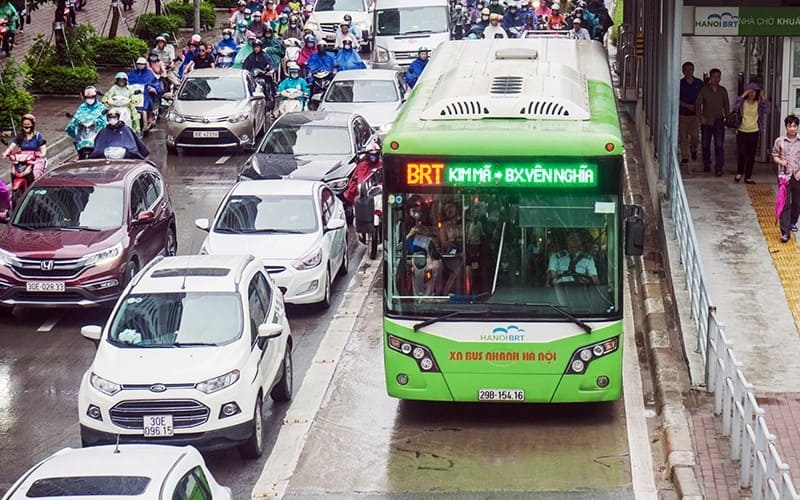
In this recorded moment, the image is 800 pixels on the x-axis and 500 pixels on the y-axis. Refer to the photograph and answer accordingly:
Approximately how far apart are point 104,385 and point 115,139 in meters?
11.5

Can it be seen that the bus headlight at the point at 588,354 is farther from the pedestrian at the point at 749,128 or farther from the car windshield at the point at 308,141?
the car windshield at the point at 308,141

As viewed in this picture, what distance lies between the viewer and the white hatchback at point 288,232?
770 inches

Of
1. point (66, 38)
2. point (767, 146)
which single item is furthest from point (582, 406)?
point (66, 38)

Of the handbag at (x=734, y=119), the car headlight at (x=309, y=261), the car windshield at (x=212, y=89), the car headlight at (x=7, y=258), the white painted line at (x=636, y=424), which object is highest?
the handbag at (x=734, y=119)

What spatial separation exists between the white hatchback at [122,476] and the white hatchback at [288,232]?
8.90m

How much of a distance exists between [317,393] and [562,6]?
33.6m

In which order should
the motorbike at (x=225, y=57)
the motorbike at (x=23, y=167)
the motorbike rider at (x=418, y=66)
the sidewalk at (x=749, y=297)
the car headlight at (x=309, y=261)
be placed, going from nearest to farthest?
1. the sidewalk at (x=749, y=297)
2. the car headlight at (x=309, y=261)
3. the motorbike at (x=23, y=167)
4. the motorbike rider at (x=418, y=66)
5. the motorbike at (x=225, y=57)

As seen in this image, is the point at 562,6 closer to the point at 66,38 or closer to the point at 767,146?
the point at 66,38

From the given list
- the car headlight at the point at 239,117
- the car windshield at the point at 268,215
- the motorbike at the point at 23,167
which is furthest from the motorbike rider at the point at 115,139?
the car headlight at the point at 239,117

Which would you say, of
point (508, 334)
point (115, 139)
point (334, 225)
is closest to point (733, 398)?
point (508, 334)

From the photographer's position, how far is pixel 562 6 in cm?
4834

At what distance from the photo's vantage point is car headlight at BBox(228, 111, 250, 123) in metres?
30.5

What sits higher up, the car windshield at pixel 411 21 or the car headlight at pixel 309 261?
the car windshield at pixel 411 21

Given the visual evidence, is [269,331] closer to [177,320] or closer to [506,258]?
[177,320]
